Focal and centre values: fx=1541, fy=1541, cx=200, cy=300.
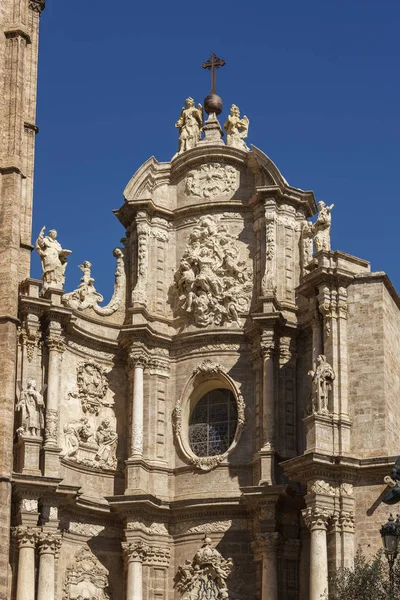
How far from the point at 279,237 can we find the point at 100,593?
8.46 metres

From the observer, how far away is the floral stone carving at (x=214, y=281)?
109ft

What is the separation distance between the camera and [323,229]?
32.0m

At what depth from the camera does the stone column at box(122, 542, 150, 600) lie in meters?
31.1

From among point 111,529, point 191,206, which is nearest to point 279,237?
point 191,206

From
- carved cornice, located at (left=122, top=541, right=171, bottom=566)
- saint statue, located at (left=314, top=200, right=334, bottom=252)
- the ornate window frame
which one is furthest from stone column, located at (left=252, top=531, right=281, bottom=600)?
saint statue, located at (left=314, top=200, right=334, bottom=252)

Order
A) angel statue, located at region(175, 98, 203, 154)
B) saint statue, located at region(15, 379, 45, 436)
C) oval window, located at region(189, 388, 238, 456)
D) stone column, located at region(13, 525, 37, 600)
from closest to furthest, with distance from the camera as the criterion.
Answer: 1. stone column, located at region(13, 525, 37, 600)
2. saint statue, located at region(15, 379, 45, 436)
3. oval window, located at region(189, 388, 238, 456)
4. angel statue, located at region(175, 98, 203, 154)

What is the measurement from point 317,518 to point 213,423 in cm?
483

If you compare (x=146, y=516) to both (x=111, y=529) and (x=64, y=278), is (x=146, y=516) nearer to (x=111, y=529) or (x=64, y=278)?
(x=111, y=529)

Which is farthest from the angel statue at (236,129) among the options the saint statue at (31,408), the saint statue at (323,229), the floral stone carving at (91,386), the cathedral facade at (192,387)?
the saint statue at (31,408)

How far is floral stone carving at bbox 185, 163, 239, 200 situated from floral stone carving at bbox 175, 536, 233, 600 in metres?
7.78

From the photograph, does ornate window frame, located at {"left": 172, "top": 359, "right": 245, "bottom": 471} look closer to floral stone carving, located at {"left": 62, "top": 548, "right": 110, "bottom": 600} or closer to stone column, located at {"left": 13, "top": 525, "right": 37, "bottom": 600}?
floral stone carving, located at {"left": 62, "top": 548, "right": 110, "bottom": 600}

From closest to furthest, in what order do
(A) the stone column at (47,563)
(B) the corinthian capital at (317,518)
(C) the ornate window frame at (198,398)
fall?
1. (B) the corinthian capital at (317,518)
2. (A) the stone column at (47,563)
3. (C) the ornate window frame at (198,398)

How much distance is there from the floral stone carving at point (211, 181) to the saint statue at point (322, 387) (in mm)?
5919

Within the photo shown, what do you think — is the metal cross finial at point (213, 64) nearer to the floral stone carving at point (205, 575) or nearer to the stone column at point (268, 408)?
the stone column at point (268, 408)
